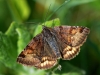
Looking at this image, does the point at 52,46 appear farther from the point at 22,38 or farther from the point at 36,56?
the point at 22,38

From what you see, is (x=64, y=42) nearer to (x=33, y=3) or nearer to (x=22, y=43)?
(x=22, y=43)

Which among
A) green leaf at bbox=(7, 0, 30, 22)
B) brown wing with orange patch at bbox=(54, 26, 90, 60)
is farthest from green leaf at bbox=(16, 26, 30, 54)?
green leaf at bbox=(7, 0, 30, 22)

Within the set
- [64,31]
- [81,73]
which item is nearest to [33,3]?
[64,31]

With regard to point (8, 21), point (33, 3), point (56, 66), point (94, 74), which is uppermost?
point (33, 3)

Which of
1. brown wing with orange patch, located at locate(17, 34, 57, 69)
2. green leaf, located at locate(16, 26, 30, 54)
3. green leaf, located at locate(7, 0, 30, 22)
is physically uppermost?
green leaf, located at locate(7, 0, 30, 22)

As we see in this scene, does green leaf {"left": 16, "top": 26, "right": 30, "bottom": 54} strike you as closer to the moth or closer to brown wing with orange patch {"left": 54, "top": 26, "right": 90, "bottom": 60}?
the moth

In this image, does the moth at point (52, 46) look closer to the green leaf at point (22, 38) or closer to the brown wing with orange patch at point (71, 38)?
the brown wing with orange patch at point (71, 38)
